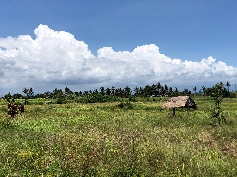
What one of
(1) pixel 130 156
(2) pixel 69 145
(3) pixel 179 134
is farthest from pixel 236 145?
(2) pixel 69 145

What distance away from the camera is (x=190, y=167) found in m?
7.68

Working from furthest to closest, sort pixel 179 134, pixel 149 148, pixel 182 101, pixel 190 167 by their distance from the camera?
1. pixel 182 101
2. pixel 179 134
3. pixel 149 148
4. pixel 190 167

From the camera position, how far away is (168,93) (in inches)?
4277

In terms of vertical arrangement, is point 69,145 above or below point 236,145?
above

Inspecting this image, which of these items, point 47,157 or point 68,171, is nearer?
point 68,171

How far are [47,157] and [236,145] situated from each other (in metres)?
8.91

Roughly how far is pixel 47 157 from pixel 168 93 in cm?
10270

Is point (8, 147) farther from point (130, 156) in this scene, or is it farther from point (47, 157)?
point (130, 156)

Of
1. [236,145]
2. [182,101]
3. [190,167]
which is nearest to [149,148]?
[190,167]

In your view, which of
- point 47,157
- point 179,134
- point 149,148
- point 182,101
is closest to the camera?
point 47,157

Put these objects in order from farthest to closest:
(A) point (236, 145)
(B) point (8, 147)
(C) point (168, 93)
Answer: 1. (C) point (168, 93)
2. (A) point (236, 145)
3. (B) point (8, 147)

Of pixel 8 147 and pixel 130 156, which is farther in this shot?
pixel 8 147

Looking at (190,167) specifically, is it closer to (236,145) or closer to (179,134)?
(236,145)

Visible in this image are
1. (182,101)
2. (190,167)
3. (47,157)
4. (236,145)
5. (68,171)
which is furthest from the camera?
(182,101)
